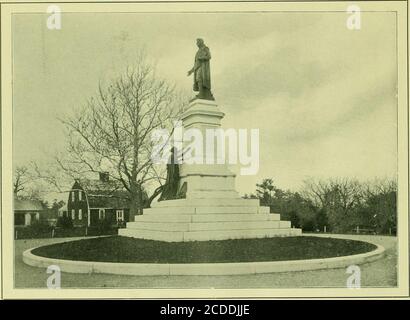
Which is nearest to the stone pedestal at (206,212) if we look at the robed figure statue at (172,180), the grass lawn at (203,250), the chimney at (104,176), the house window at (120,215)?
the robed figure statue at (172,180)

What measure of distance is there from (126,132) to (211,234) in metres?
5.61

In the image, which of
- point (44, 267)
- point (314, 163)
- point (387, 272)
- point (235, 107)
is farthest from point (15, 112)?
point (387, 272)

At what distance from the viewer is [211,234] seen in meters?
10.7

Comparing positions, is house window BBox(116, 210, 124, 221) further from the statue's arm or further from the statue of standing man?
the statue's arm

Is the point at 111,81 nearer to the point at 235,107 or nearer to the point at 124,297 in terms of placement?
the point at 235,107

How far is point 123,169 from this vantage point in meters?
15.4

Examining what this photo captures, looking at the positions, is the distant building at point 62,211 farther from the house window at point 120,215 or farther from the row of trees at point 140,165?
the house window at point 120,215

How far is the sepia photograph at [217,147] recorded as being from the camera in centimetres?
903

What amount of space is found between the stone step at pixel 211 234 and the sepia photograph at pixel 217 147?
0.04m

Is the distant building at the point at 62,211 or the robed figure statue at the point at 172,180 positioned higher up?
the robed figure statue at the point at 172,180

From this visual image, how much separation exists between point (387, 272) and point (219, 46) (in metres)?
6.03

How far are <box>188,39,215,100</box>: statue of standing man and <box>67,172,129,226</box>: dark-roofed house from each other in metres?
4.59

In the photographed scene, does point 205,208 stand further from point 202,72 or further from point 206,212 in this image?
point 202,72

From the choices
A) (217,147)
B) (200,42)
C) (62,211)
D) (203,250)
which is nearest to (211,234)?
(203,250)
